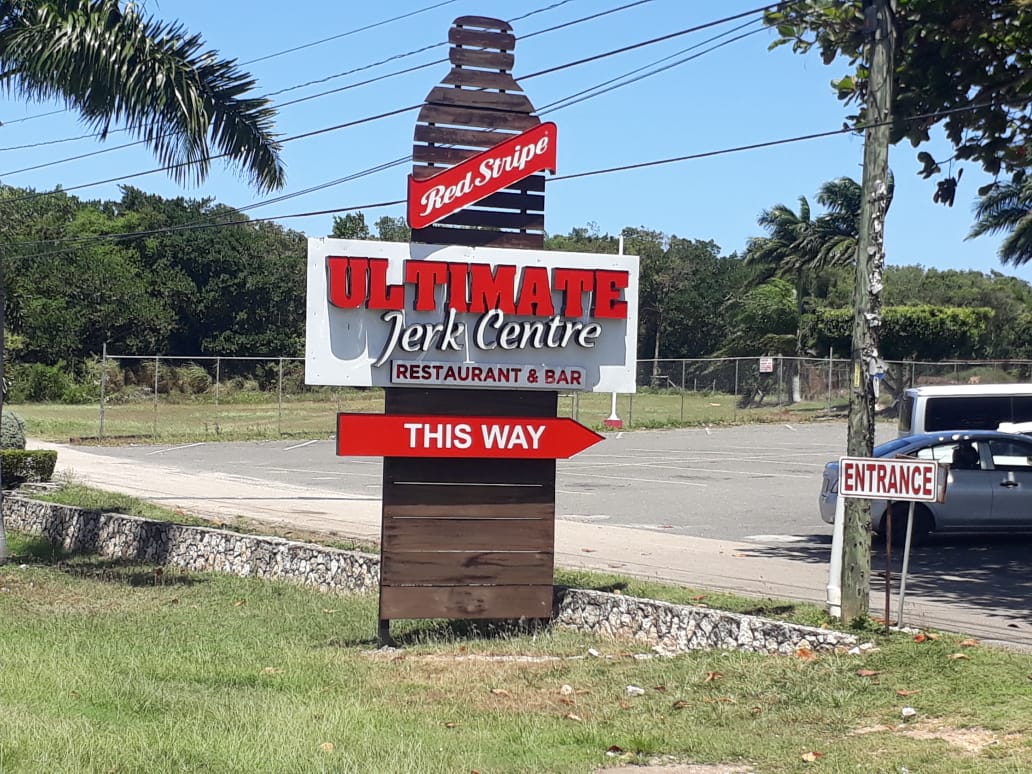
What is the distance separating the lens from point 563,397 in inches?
2072

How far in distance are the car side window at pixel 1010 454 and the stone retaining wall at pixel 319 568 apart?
302 inches

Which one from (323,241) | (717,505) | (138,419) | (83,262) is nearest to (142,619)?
(323,241)

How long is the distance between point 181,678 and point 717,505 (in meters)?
13.9

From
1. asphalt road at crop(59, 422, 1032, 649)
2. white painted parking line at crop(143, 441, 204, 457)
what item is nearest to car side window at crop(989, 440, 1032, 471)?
asphalt road at crop(59, 422, 1032, 649)

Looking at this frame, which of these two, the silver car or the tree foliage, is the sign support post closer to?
the silver car

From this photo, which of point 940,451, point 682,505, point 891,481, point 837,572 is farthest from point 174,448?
point 891,481

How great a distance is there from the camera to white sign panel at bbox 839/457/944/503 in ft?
29.4

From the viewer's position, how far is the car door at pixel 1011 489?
639 inches

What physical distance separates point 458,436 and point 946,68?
707 cm

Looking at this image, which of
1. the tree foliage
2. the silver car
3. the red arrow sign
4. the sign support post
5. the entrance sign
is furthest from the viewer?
the tree foliage

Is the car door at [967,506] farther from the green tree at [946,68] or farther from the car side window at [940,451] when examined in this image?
the green tree at [946,68]

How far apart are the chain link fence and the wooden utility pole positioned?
30.9 metres

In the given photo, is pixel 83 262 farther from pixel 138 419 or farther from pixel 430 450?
pixel 430 450

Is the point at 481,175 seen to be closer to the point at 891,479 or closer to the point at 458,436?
the point at 458,436
